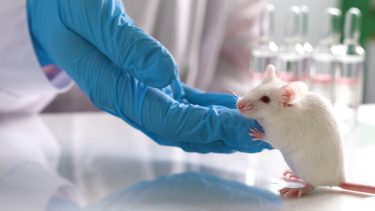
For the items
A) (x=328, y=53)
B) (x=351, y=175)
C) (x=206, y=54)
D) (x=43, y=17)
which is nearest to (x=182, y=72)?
(x=206, y=54)

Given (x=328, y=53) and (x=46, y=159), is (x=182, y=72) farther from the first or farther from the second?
(x=46, y=159)

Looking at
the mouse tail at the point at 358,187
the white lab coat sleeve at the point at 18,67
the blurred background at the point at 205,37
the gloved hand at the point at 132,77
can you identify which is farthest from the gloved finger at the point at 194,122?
the blurred background at the point at 205,37

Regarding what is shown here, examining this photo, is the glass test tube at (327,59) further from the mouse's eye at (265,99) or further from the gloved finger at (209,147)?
the mouse's eye at (265,99)

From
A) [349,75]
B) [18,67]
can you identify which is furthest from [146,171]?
[349,75]

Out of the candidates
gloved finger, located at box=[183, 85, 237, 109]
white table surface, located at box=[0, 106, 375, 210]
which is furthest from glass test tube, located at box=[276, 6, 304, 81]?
gloved finger, located at box=[183, 85, 237, 109]

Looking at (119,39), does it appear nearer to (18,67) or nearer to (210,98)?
(210,98)

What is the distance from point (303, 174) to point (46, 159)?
0.39 meters

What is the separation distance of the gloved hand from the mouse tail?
0.10m

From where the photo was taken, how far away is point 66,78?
44.9 inches

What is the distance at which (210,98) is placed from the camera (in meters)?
0.96

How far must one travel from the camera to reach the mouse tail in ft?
2.61

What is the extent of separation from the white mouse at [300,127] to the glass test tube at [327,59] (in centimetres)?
63

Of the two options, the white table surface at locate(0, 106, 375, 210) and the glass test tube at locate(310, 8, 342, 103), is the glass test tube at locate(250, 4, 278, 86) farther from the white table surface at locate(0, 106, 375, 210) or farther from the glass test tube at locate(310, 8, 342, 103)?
the white table surface at locate(0, 106, 375, 210)

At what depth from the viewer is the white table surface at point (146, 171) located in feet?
2.52
